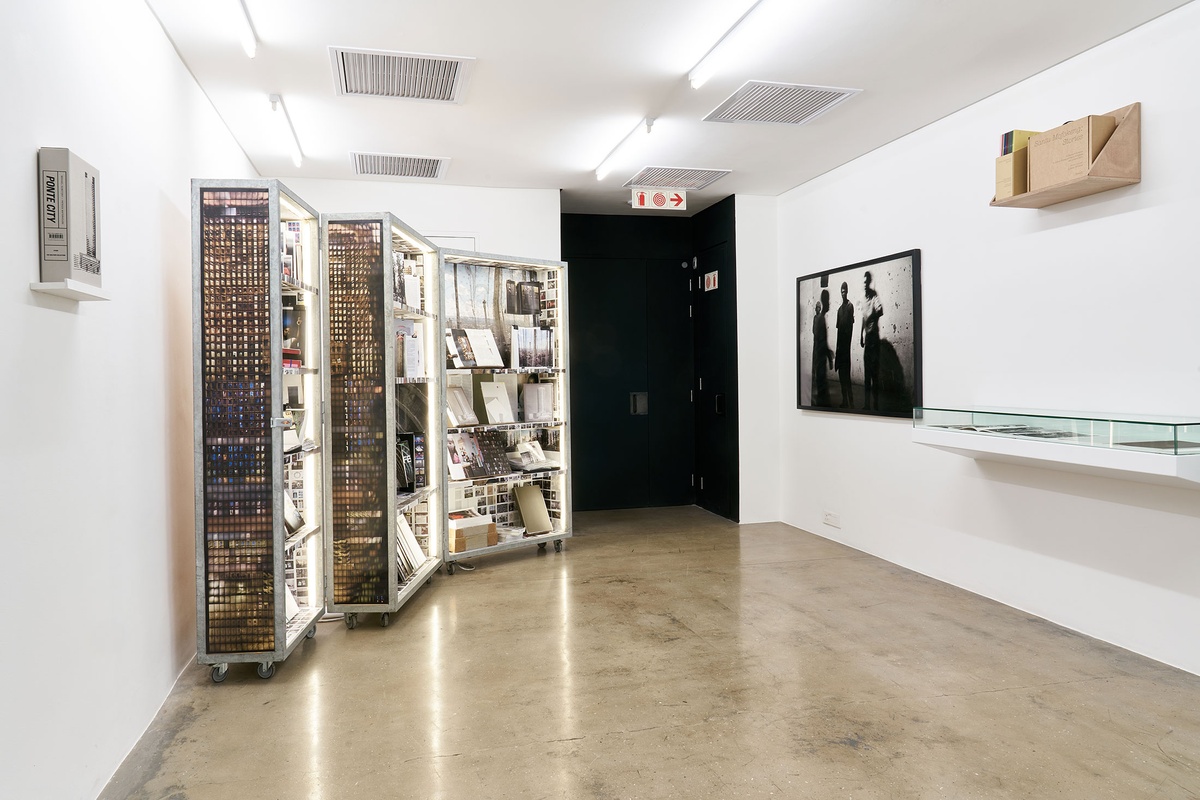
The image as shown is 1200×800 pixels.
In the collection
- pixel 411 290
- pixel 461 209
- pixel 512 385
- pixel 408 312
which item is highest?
pixel 461 209

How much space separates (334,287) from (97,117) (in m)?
1.52

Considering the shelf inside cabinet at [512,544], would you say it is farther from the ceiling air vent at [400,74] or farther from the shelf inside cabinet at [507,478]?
the ceiling air vent at [400,74]

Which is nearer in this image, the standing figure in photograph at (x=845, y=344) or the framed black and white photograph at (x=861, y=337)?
the framed black and white photograph at (x=861, y=337)

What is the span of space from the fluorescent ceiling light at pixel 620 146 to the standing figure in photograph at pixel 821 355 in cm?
205

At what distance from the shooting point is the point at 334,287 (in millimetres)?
4066

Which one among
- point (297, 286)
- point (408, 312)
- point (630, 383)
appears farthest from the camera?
point (630, 383)

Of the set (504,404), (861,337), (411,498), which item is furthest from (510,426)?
(861,337)

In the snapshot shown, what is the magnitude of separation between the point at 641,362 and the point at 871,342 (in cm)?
278

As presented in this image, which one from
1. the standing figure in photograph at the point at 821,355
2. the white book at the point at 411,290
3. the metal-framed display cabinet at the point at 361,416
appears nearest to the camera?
the metal-framed display cabinet at the point at 361,416

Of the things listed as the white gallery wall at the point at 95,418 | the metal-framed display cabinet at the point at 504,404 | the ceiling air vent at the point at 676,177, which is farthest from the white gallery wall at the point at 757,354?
the white gallery wall at the point at 95,418

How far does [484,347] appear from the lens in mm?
5480

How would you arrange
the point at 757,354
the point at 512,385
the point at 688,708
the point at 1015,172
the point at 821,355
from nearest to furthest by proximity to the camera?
the point at 688,708 → the point at 1015,172 → the point at 512,385 → the point at 821,355 → the point at 757,354

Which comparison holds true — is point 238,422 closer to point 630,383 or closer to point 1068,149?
point 1068,149

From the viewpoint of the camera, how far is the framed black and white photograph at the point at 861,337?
206 inches
